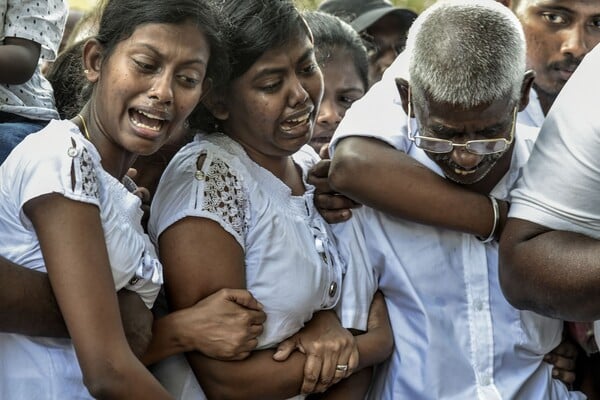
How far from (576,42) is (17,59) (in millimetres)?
1814

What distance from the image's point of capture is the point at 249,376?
2639 mm

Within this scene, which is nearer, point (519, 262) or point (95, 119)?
point (519, 262)

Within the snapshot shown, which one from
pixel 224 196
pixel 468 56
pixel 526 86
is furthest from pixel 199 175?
pixel 526 86

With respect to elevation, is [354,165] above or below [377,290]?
above

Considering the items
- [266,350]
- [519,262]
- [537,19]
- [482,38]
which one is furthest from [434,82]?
[537,19]

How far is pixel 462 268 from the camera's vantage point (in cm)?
281

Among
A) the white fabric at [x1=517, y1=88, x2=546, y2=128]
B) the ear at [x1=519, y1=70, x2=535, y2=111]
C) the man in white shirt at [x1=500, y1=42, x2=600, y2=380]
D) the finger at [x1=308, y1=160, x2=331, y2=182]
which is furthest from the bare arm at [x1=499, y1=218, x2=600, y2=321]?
the white fabric at [x1=517, y1=88, x2=546, y2=128]

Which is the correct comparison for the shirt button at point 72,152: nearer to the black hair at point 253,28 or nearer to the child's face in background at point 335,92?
the black hair at point 253,28

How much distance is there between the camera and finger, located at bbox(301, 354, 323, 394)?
8.75 ft

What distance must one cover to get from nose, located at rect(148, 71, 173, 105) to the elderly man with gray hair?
0.51m

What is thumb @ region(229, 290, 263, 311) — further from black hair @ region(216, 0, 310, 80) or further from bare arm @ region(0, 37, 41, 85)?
bare arm @ region(0, 37, 41, 85)

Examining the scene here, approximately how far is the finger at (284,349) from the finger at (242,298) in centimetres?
15

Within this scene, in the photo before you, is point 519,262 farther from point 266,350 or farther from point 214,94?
point 214,94

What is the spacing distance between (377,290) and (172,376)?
0.64 meters
